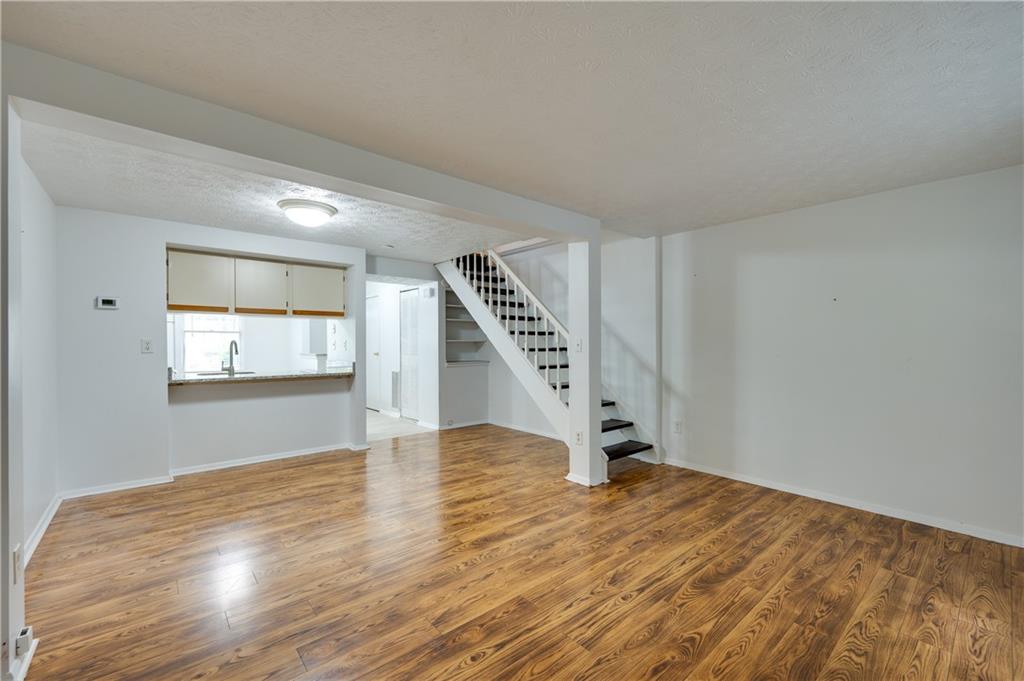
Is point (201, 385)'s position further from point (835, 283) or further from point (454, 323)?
point (835, 283)

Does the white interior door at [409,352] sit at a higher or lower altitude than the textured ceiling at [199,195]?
lower

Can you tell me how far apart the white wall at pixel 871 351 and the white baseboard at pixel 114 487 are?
4.87 metres

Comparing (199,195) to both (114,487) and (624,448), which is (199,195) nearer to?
(114,487)

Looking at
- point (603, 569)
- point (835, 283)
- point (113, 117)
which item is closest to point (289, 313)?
point (113, 117)

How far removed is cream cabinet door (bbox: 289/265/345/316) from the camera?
482 cm

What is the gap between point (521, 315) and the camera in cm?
580

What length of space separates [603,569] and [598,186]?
242cm

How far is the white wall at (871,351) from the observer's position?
2.75m

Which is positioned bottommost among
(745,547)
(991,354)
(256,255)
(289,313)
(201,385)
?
(745,547)

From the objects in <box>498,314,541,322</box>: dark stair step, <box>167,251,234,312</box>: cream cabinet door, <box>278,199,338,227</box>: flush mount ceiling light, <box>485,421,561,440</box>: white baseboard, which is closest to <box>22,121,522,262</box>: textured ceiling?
<box>278,199,338,227</box>: flush mount ceiling light

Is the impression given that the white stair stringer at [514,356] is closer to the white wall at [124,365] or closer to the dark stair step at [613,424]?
the dark stair step at [613,424]

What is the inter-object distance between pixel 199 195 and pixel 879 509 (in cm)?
546

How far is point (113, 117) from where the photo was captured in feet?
5.71

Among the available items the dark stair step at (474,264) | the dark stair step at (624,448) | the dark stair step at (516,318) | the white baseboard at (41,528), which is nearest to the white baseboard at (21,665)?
the white baseboard at (41,528)
